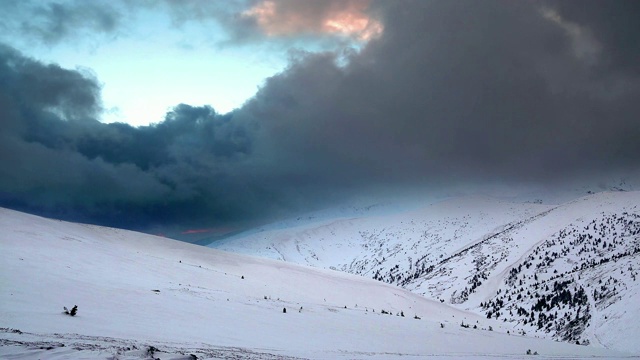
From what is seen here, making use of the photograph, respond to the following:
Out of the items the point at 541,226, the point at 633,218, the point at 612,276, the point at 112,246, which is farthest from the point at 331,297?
the point at 541,226

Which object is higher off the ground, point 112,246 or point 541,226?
point 541,226

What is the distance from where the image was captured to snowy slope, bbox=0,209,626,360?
32.0 ft

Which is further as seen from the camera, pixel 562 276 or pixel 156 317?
pixel 562 276

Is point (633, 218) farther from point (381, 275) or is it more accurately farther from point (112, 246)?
point (112, 246)

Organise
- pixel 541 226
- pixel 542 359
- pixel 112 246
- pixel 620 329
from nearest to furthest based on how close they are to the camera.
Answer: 1. pixel 542 359
2. pixel 112 246
3. pixel 620 329
4. pixel 541 226

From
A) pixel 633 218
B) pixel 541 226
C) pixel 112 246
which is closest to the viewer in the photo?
pixel 112 246

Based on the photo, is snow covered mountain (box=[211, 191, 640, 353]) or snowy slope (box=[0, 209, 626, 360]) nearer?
snowy slope (box=[0, 209, 626, 360])

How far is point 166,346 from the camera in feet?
32.4

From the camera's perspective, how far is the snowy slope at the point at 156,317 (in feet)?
32.0

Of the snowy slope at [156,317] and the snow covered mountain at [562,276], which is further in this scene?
the snow covered mountain at [562,276]

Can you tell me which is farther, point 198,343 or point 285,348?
point 285,348

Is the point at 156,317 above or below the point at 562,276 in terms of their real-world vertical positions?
below

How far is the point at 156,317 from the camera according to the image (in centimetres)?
1380

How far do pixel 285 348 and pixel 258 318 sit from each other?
192 inches
